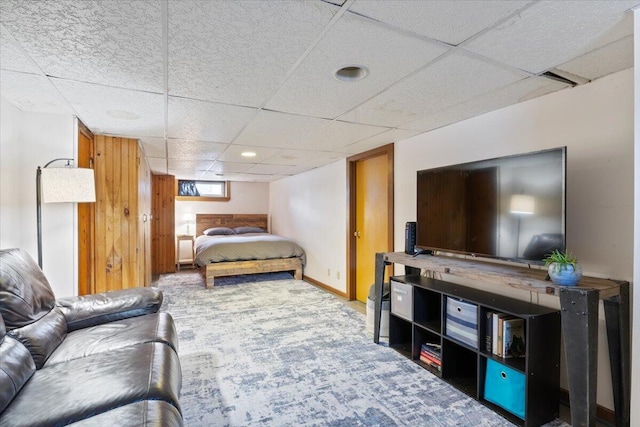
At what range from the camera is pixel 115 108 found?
237cm

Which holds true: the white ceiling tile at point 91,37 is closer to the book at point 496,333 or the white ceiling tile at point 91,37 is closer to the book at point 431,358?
the book at point 496,333

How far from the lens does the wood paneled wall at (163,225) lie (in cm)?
636

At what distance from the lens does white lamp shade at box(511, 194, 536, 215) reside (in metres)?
1.89

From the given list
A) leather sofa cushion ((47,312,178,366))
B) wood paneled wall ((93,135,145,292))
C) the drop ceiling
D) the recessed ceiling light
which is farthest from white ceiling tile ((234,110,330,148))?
leather sofa cushion ((47,312,178,366))

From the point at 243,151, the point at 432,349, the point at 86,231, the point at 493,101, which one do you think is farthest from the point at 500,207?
the point at 86,231

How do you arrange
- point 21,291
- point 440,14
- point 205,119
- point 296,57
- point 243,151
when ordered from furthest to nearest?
point 243,151 < point 205,119 < point 21,291 < point 296,57 < point 440,14

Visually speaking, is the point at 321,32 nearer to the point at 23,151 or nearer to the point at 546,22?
the point at 546,22

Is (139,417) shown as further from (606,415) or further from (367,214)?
(367,214)

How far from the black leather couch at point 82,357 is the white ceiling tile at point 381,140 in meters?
2.51

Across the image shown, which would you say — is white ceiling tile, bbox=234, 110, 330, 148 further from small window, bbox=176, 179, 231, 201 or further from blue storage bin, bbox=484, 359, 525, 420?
small window, bbox=176, 179, 231, 201

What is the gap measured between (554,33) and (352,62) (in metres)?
0.91

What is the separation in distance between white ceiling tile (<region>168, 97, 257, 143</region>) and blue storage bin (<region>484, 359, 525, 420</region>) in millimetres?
2476

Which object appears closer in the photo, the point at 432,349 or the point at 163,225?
the point at 432,349

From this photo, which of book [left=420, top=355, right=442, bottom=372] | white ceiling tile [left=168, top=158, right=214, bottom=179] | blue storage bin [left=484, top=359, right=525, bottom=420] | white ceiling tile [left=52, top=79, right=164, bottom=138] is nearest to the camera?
blue storage bin [left=484, top=359, right=525, bottom=420]
